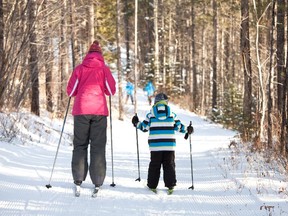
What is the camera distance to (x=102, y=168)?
6.34m

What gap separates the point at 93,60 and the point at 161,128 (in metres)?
1.50

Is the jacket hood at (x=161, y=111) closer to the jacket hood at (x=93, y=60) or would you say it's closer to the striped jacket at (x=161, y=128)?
the striped jacket at (x=161, y=128)

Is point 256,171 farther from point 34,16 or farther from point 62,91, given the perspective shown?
point 62,91

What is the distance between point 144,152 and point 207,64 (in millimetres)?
37692

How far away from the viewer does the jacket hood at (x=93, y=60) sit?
20.8ft

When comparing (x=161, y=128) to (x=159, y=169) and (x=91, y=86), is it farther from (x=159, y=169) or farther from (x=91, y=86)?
(x=91, y=86)

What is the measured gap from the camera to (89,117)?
6.21 meters

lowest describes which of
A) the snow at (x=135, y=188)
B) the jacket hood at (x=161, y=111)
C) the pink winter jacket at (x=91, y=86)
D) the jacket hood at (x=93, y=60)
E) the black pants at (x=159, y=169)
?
the snow at (x=135, y=188)

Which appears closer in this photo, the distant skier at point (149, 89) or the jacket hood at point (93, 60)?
the jacket hood at point (93, 60)

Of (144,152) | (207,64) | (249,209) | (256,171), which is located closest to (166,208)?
(249,209)

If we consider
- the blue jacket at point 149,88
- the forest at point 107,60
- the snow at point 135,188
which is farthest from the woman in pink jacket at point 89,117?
the blue jacket at point 149,88

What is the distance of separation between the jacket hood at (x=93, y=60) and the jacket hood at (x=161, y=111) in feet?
3.71

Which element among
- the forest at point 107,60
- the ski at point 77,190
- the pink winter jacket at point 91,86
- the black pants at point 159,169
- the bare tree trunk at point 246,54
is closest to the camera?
the ski at point 77,190

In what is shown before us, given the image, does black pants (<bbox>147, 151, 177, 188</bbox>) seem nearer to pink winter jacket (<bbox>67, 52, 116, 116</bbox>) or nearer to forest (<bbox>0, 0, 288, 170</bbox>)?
pink winter jacket (<bbox>67, 52, 116, 116</bbox>)
